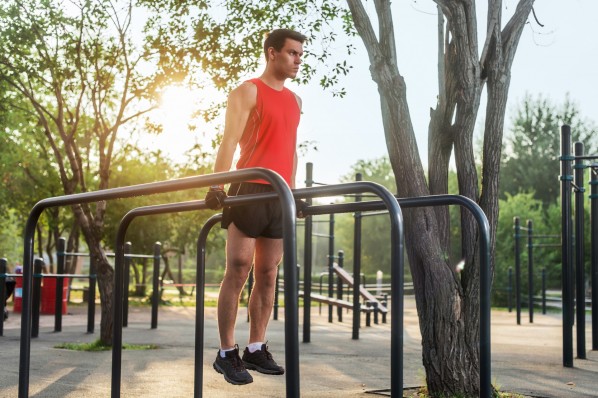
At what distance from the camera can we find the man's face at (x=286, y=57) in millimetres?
3811

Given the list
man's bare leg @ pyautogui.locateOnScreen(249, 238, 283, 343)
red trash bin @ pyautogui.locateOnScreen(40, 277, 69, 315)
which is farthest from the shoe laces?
red trash bin @ pyautogui.locateOnScreen(40, 277, 69, 315)

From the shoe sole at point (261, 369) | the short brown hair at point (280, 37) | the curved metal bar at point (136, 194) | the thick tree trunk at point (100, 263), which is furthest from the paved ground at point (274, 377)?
the short brown hair at point (280, 37)

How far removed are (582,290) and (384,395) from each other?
3593mm

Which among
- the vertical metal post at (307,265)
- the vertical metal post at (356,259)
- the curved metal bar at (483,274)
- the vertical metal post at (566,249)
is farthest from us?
the vertical metal post at (356,259)

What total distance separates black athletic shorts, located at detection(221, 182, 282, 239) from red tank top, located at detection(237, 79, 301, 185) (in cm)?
6

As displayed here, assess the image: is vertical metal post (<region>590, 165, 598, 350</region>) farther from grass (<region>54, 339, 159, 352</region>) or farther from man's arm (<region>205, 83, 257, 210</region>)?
man's arm (<region>205, 83, 257, 210</region>)

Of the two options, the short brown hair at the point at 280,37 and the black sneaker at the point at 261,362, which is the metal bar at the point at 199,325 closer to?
the black sneaker at the point at 261,362

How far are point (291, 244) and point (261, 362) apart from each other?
4.70 ft

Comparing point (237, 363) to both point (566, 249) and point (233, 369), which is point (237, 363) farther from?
point (566, 249)

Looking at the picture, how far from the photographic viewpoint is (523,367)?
7707 mm

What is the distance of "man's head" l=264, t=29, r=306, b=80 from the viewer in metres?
3.81

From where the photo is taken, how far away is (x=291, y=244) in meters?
2.65

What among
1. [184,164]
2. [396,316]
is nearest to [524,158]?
[184,164]

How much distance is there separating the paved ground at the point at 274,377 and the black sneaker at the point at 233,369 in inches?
73.2
